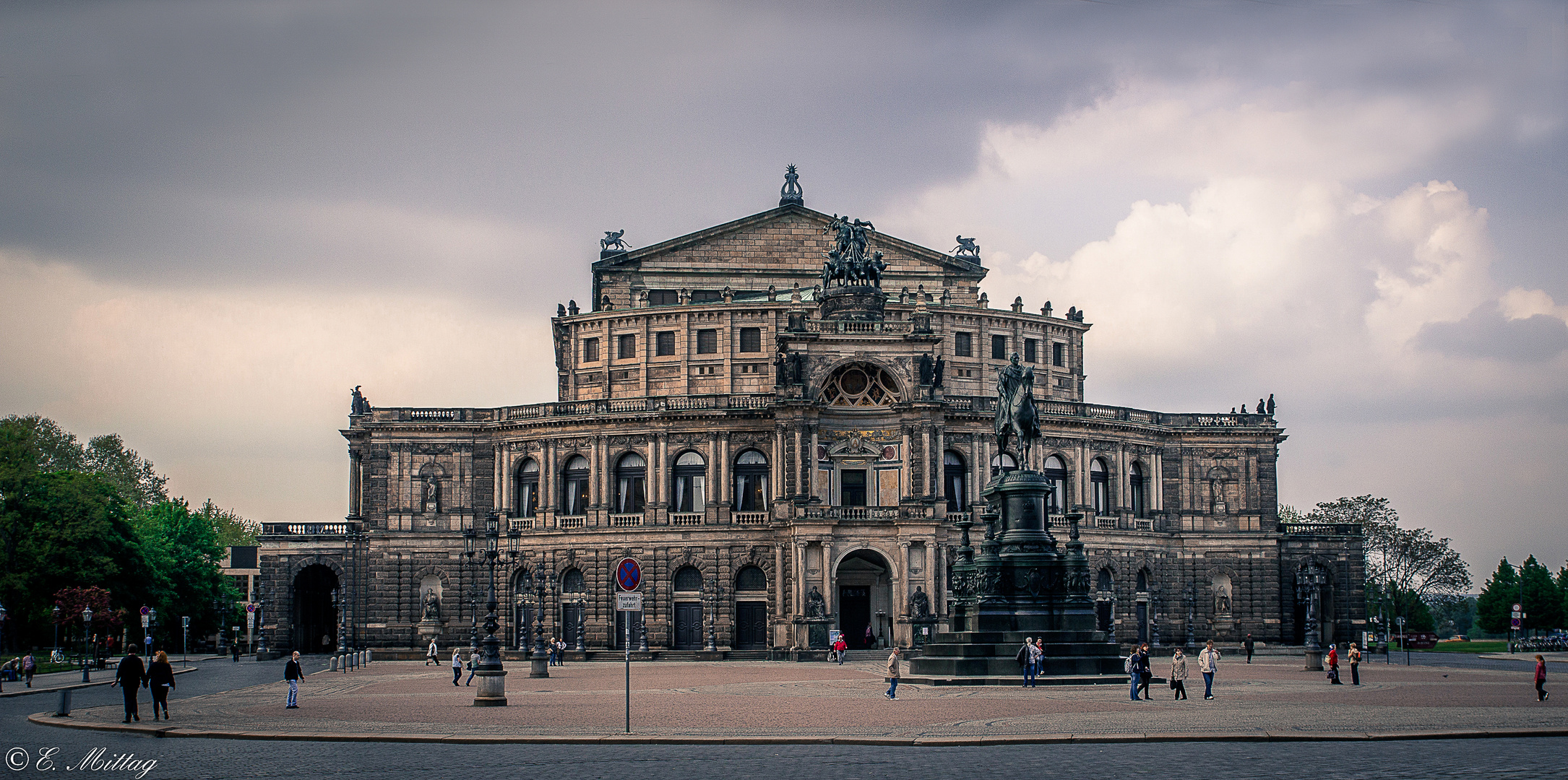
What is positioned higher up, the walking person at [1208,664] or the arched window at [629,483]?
the arched window at [629,483]

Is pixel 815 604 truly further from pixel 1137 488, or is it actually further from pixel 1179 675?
pixel 1179 675

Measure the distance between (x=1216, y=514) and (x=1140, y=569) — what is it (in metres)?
6.39

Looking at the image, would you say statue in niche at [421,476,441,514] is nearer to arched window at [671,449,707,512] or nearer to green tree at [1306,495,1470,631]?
arched window at [671,449,707,512]

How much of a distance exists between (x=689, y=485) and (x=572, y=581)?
26.9ft

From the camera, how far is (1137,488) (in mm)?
84688

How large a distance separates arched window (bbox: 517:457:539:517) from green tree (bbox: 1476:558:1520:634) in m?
97.5

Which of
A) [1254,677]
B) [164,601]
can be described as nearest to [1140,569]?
[1254,677]

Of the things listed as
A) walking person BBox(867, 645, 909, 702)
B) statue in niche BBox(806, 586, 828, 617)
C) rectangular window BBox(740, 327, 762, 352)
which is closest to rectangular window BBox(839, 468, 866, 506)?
statue in niche BBox(806, 586, 828, 617)

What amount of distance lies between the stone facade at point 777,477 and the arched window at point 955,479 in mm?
138

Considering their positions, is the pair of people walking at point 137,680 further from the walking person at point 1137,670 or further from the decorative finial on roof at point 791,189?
the decorative finial on roof at point 791,189

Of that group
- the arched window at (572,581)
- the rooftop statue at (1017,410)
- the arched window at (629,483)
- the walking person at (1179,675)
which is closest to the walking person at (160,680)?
the walking person at (1179,675)

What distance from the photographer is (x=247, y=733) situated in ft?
92.9

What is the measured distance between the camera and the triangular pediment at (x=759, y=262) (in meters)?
87.5

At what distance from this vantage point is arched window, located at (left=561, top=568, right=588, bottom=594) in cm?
7956
